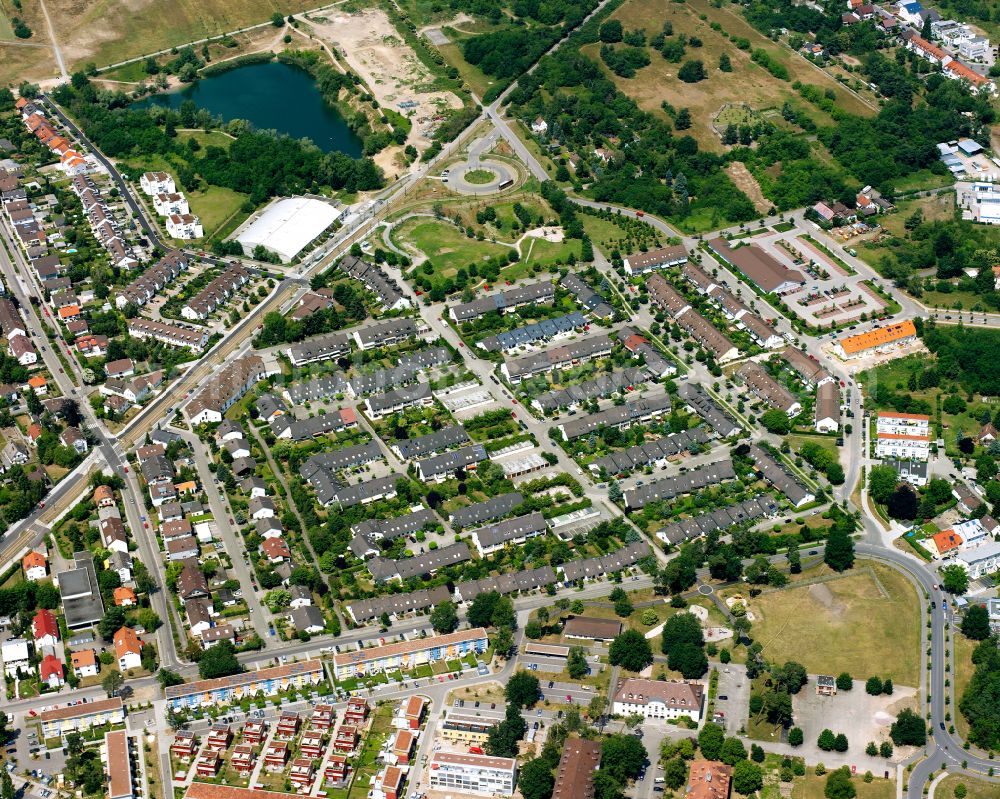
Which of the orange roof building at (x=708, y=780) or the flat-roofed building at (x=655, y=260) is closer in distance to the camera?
the orange roof building at (x=708, y=780)

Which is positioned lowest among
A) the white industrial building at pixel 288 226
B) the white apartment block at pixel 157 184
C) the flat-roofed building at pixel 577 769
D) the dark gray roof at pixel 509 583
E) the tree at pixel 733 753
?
the tree at pixel 733 753

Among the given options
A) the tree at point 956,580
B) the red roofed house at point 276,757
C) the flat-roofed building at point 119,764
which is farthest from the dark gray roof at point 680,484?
the flat-roofed building at point 119,764

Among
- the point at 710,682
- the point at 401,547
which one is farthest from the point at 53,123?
the point at 710,682

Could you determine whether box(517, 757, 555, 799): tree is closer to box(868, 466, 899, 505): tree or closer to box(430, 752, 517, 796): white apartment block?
box(430, 752, 517, 796): white apartment block

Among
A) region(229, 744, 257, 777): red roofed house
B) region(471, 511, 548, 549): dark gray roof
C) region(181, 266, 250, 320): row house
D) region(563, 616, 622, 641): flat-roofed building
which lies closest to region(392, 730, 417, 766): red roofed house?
region(229, 744, 257, 777): red roofed house

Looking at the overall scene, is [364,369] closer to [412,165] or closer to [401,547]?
[401,547]

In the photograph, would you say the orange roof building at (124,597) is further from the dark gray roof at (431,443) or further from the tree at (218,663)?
the dark gray roof at (431,443)
